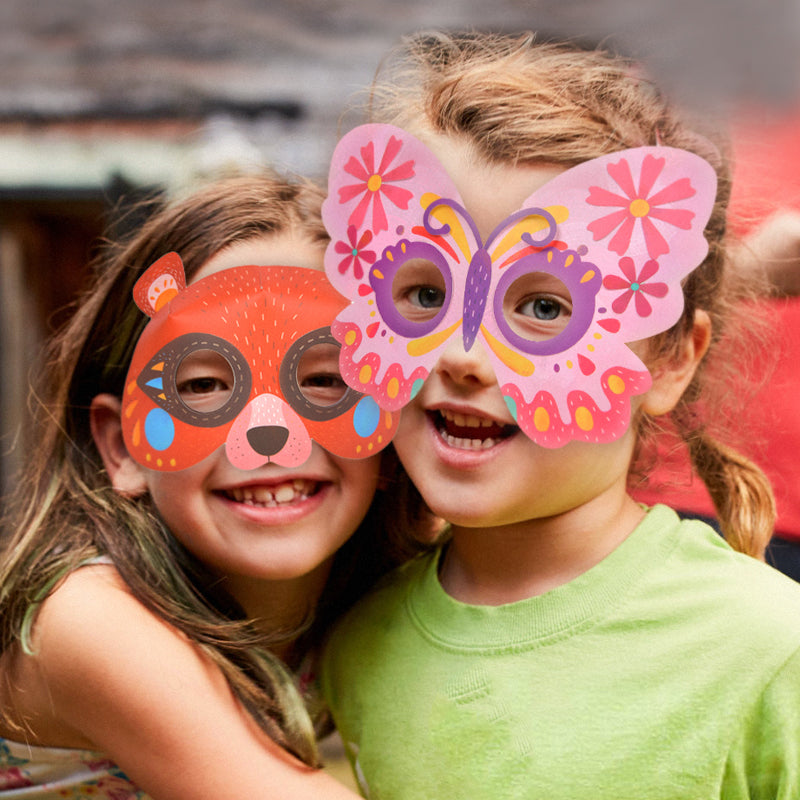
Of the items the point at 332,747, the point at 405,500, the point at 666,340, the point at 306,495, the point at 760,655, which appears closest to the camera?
the point at 760,655

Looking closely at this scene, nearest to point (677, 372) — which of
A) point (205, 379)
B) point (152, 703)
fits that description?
point (205, 379)

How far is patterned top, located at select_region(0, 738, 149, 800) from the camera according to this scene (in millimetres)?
1109

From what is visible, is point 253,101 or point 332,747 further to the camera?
point 253,101

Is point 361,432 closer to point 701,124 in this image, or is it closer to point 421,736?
point 421,736

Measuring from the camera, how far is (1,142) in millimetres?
2523

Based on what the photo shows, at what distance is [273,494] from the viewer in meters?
1.01

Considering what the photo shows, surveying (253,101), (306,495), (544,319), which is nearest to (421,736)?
(306,495)

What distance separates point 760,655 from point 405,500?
46 cm

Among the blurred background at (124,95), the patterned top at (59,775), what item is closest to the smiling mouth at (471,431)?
the patterned top at (59,775)

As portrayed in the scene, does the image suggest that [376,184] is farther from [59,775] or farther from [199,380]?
[59,775]

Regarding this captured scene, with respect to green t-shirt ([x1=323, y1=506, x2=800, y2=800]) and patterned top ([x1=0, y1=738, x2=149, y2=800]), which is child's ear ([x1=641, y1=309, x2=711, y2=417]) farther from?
patterned top ([x1=0, y1=738, x2=149, y2=800])

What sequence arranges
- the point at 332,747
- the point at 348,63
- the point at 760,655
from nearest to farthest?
the point at 760,655 → the point at 332,747 → the point at 348,63

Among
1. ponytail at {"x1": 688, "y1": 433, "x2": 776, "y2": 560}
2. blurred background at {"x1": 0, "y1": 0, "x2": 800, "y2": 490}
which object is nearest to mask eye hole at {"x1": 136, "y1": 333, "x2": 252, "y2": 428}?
ponytail at {"x1": 688, "y1": 433, "x2": 776, "y2": 560}

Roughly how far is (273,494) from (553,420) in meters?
0.31
